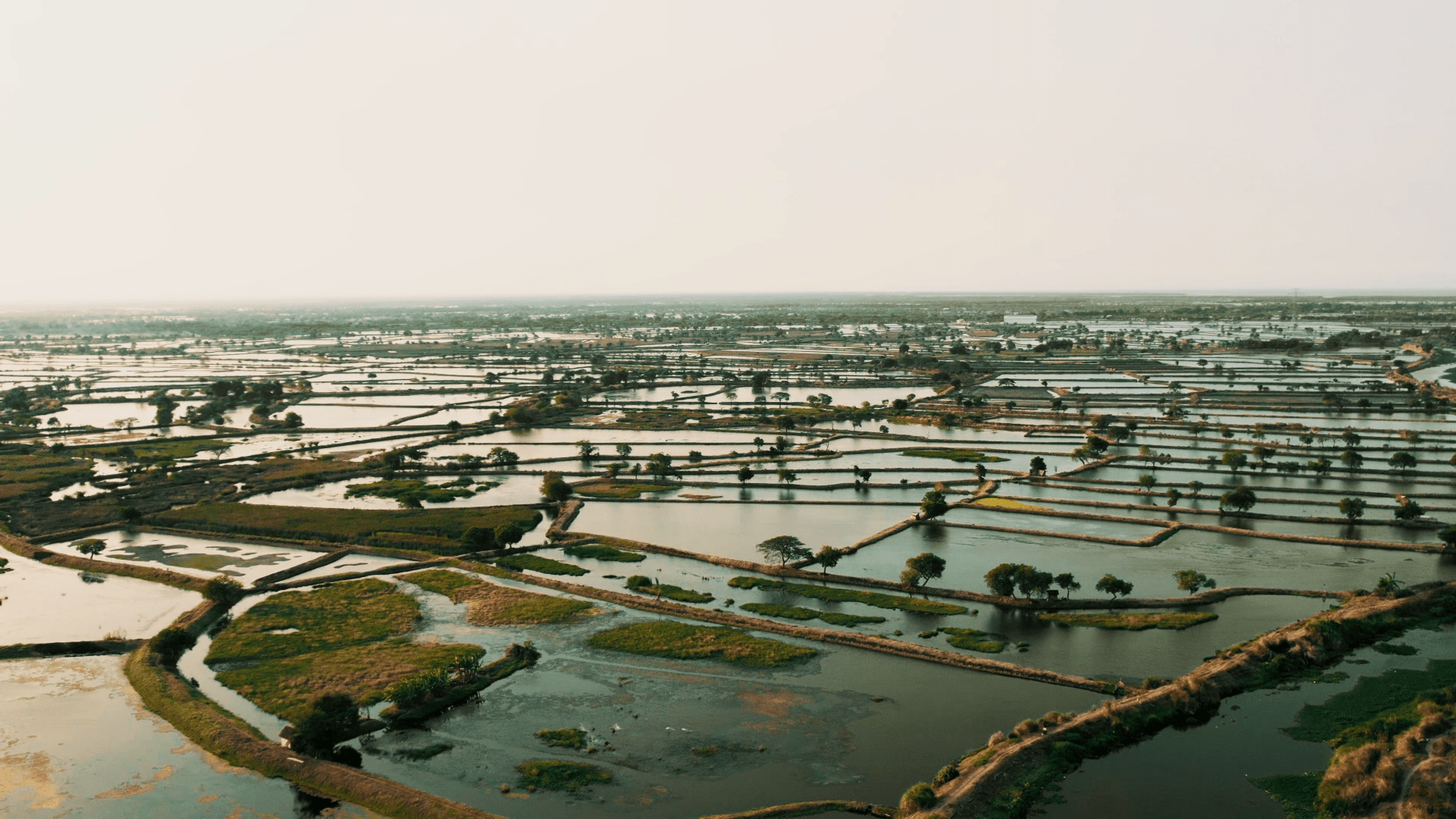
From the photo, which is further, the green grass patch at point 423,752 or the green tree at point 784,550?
the green tree at point 784,550

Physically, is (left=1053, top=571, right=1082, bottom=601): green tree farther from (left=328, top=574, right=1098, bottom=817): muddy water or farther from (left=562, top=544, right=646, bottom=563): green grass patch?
(left=562, top=544, right=646, bottom=563): green grass patch

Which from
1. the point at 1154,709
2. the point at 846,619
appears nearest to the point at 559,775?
the point at 846,619

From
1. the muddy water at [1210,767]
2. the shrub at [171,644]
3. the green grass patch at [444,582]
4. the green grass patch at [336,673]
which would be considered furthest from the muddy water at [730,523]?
the muddy water at [1210,767]

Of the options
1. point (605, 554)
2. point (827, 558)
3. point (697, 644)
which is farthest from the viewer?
point (605, 554)

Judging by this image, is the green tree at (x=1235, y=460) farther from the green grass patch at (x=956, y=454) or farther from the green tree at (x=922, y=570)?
the green tree at (x=922, y=570)

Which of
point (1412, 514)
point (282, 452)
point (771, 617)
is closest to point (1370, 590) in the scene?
point (1412, 514)

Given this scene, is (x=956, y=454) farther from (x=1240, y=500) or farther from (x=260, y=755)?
(x=260, y=755)
